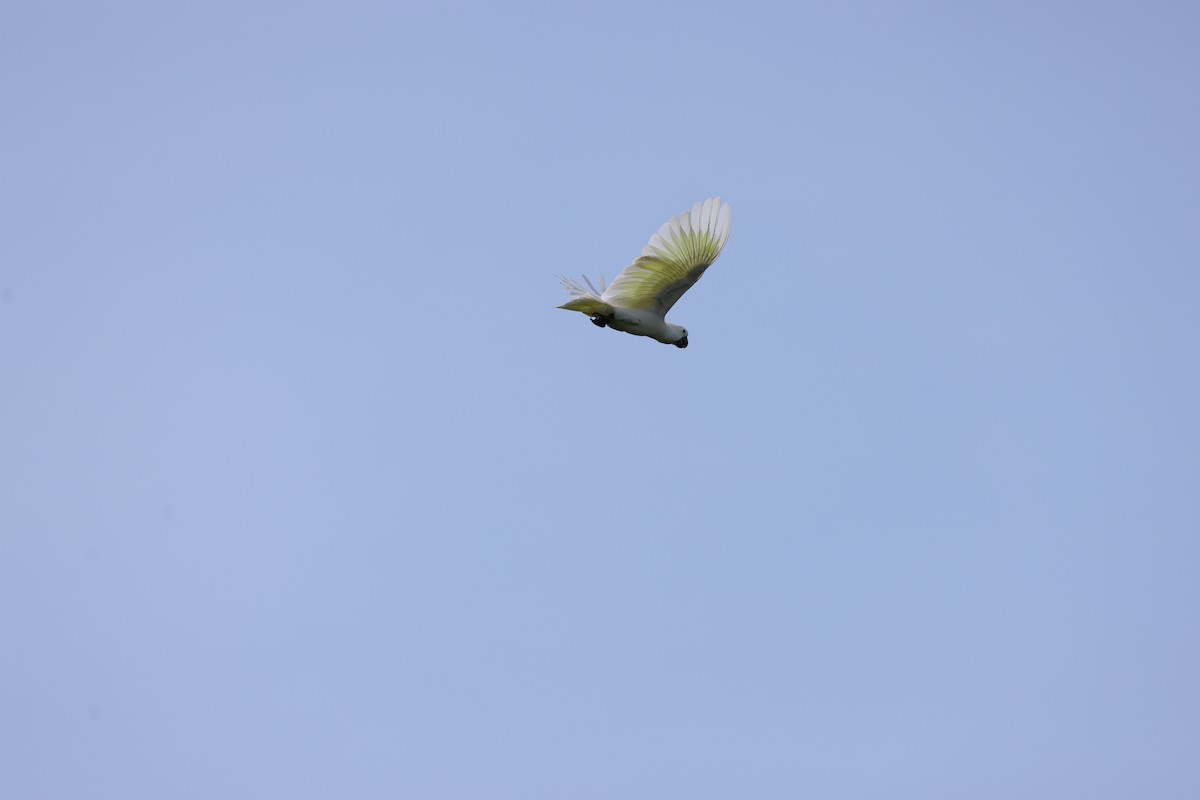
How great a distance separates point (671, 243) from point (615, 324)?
1780mm

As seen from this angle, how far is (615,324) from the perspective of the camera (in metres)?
27.3

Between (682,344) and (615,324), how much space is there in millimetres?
1540

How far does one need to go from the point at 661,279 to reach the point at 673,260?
523 mm

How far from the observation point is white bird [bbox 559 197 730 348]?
26.2 m

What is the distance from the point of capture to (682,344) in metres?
28.3

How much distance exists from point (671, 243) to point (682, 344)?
2.44 m

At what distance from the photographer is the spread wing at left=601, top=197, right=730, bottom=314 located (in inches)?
1033

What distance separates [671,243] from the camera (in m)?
26.5

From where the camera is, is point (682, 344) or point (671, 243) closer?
point (671, 243)

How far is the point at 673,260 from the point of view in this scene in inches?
1049

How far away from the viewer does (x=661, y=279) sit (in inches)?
1065

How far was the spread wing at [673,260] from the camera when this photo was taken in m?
26.2
